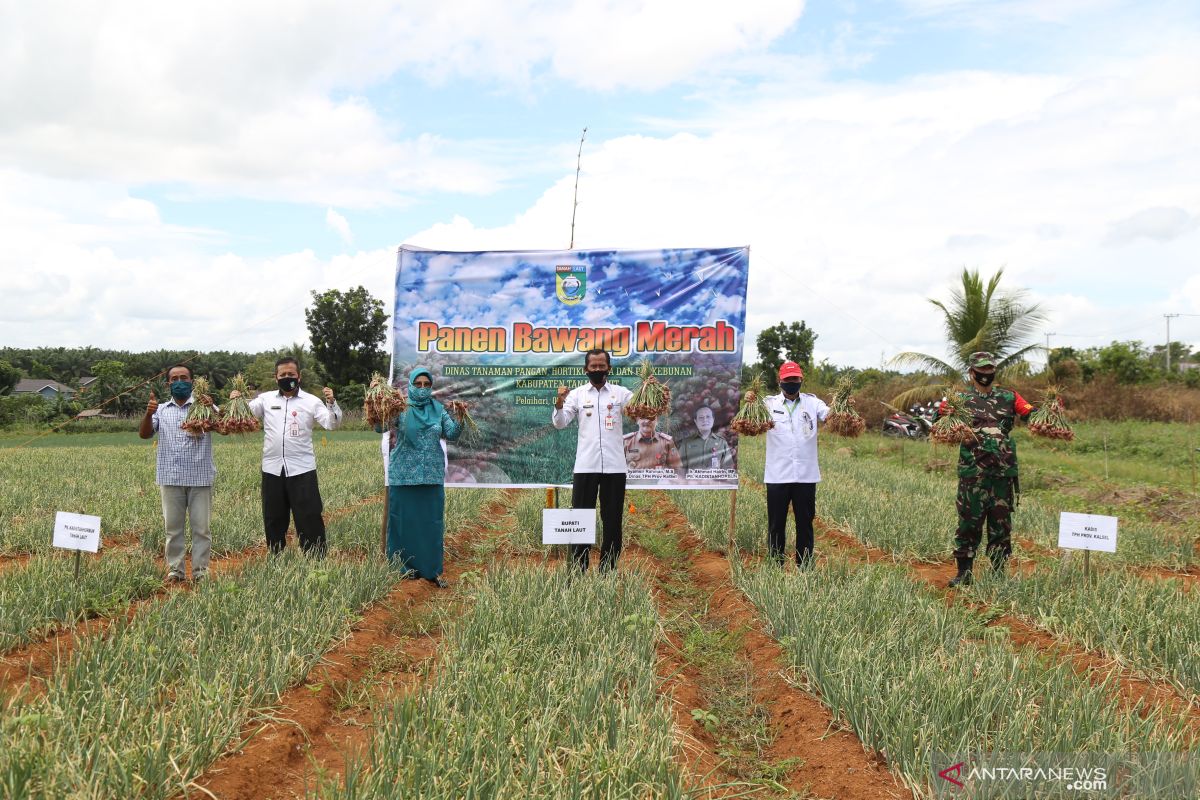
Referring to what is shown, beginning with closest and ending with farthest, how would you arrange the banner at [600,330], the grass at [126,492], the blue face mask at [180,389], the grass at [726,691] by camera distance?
the grass at [726,691] → the blue face mask at [180,389] → the banner at [600,330] → the grass at [126,492]

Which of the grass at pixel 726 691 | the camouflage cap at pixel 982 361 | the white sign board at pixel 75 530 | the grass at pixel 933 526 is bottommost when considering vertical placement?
the grass at pixel 726 691

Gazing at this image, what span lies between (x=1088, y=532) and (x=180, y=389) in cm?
676

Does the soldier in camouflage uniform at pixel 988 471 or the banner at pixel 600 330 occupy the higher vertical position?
the banner at pixel 600 330

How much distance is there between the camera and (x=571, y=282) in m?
7.23

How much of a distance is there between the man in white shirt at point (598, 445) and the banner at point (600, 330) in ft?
3.02

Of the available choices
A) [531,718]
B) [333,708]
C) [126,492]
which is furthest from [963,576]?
[126,492]

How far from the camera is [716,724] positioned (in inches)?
144

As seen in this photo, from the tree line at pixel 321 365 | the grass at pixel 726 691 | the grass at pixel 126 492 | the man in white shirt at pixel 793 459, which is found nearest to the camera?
the grass at pixel 726 691

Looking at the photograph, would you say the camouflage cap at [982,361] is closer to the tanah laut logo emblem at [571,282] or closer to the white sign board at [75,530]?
the tanah laut logo emblem at [571,282]

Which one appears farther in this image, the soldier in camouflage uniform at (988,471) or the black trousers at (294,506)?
the black trousers at (294,506)

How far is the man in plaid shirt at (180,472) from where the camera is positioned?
19.6 feet

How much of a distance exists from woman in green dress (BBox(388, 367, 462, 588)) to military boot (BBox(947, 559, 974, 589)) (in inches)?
157

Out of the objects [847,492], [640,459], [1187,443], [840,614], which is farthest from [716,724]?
[1187,443]

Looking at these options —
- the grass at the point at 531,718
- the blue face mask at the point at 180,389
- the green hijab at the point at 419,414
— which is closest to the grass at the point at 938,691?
the grass at the point at 531,718
